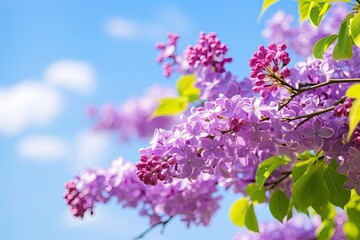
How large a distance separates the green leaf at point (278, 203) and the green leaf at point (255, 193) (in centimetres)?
4

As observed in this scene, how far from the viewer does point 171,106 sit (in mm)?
2389

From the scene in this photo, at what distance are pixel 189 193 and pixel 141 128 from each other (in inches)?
191

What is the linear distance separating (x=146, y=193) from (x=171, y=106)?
33cm

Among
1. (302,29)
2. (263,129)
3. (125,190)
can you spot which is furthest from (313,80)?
(302,29)

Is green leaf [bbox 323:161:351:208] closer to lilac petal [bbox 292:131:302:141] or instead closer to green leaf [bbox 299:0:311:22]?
lilac petal [bbox 292:131:302:141]

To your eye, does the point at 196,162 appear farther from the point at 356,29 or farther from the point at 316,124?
the point at 356,29

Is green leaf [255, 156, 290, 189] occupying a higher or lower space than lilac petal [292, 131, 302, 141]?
higher

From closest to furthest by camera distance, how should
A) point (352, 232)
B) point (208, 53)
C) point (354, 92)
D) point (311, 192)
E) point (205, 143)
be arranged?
1. point (354, 92)
2. point (205, 143)
3. point (311, 192)
4. point (208, 53)
5. point (352, 232)

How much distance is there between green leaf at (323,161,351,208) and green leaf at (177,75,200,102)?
0.75 m

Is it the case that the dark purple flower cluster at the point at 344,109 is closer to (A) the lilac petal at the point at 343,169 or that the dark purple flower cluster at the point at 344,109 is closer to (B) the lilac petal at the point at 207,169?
(A) the lilac petal at the point at 343,169

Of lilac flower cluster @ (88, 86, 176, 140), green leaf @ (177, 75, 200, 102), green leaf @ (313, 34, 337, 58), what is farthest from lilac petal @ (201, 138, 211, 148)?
lilac flower cluster @ (88, 86, 176, 140)

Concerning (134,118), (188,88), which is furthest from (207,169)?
(134,118)

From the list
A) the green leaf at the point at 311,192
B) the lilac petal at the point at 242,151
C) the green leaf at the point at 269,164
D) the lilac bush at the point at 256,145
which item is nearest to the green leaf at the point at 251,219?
the lilac bush at the point at 256,145

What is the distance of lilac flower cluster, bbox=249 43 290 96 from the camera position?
4.97 ft
